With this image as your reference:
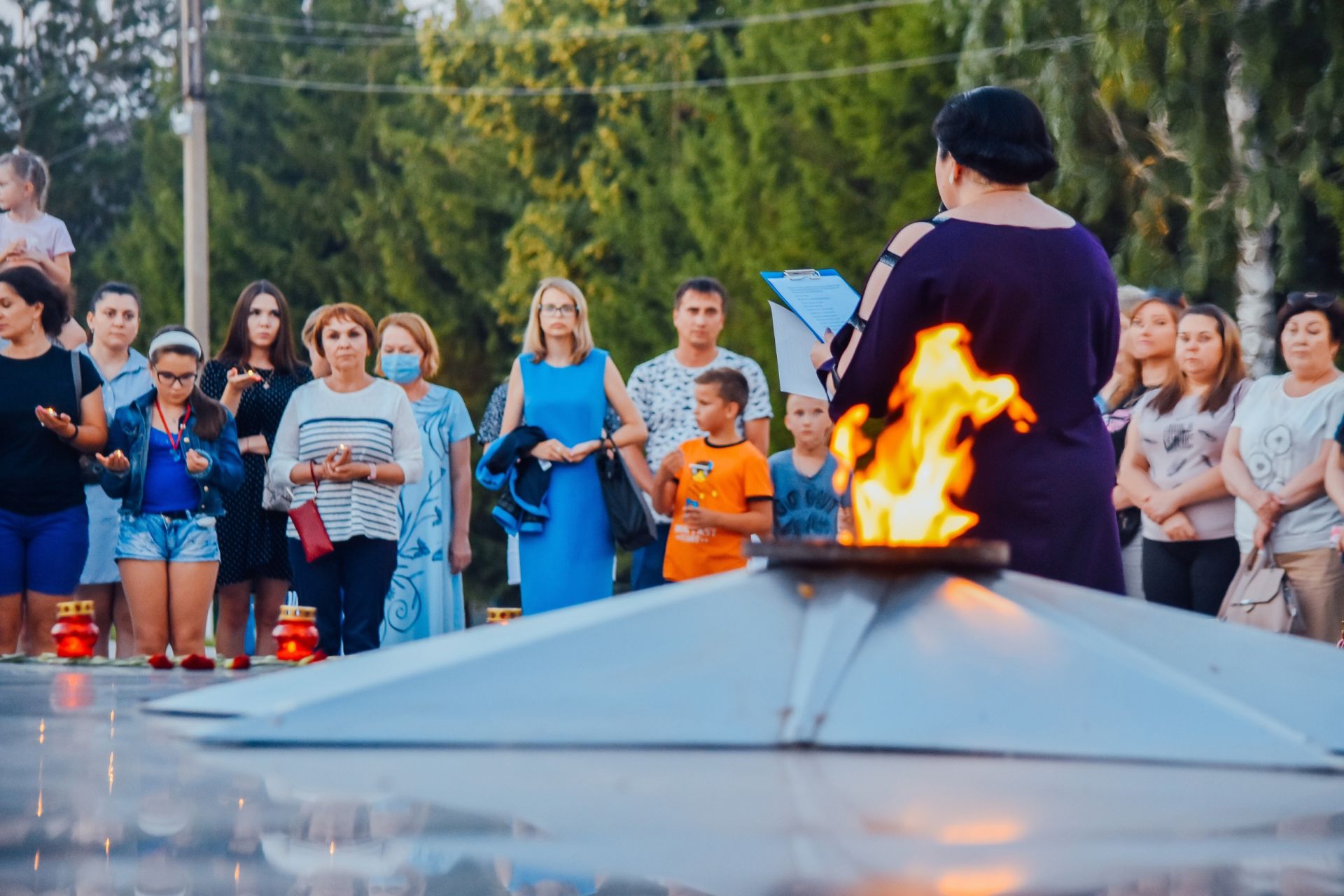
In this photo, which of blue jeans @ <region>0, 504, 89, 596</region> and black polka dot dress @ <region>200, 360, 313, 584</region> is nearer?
blue jeans @ <region>0, 504, 89, 596</region>

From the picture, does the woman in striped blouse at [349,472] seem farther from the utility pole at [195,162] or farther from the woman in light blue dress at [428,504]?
the utility pole at [195,162]

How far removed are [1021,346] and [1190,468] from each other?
4005 mm

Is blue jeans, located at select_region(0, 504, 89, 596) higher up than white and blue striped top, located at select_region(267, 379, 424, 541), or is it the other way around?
white and blue striped top, located at select_region(267, 379, 424, 541)

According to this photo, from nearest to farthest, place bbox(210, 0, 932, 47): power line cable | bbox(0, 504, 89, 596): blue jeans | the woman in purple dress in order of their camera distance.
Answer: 1. the woman in purple dress
2. bbox(0, 504, 89, 596): blue jeans
3. bbox(210, 0, 932, 47): power line cable

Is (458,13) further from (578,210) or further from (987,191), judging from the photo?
(987,191)

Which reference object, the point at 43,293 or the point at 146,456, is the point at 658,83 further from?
the point at 146,456

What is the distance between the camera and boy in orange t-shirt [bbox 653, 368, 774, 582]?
24.4 feet

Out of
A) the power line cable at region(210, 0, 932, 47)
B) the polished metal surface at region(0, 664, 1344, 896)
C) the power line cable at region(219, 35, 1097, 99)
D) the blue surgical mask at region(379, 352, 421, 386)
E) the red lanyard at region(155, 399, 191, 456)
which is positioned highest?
the power line cable at region(210, 0, 932, 47)

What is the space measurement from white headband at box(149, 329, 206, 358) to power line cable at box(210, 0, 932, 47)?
13341mm

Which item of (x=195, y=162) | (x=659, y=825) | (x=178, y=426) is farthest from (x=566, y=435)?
(x=195, y=162)

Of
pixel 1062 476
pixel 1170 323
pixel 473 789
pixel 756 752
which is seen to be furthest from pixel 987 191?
pixel 1170 323

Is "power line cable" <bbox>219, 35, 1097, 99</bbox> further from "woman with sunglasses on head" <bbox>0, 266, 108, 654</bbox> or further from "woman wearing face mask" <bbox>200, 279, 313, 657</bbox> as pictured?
"woman with sunglasses on head" <bbox>0, 266, 108, 654</bbox>

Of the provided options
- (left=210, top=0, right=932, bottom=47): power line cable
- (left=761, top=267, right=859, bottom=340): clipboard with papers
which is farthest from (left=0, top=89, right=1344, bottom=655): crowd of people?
(left=210, top=0, right=932, bottom=47): power line cable

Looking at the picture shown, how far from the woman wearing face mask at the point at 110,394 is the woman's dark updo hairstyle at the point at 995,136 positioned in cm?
521
